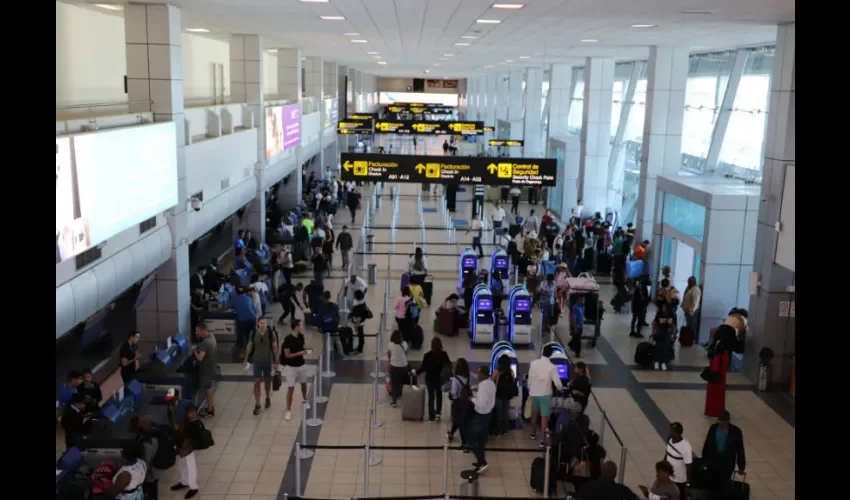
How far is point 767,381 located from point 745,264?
129 inches

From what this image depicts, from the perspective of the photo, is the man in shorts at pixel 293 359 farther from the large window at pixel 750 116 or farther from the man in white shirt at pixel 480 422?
the large window at pixel 750 116

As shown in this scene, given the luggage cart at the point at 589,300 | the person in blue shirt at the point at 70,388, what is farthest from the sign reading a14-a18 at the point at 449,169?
the person in blue shirt at the point at 70,388

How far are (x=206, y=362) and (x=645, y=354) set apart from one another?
764 cm

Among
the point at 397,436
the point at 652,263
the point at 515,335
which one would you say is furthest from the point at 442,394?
the point at 652,263

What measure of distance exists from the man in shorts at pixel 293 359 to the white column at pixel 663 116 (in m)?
10.9

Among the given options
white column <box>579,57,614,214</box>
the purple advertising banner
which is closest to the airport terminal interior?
the purple advertising banner

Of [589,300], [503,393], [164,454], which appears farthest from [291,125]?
[164,454]

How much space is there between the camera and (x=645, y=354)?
13.9m

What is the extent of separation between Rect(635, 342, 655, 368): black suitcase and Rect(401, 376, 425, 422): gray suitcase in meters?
4.70

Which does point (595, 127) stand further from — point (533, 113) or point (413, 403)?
point (413, 403)

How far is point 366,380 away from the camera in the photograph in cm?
1291

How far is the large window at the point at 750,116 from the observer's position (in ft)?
64.3
